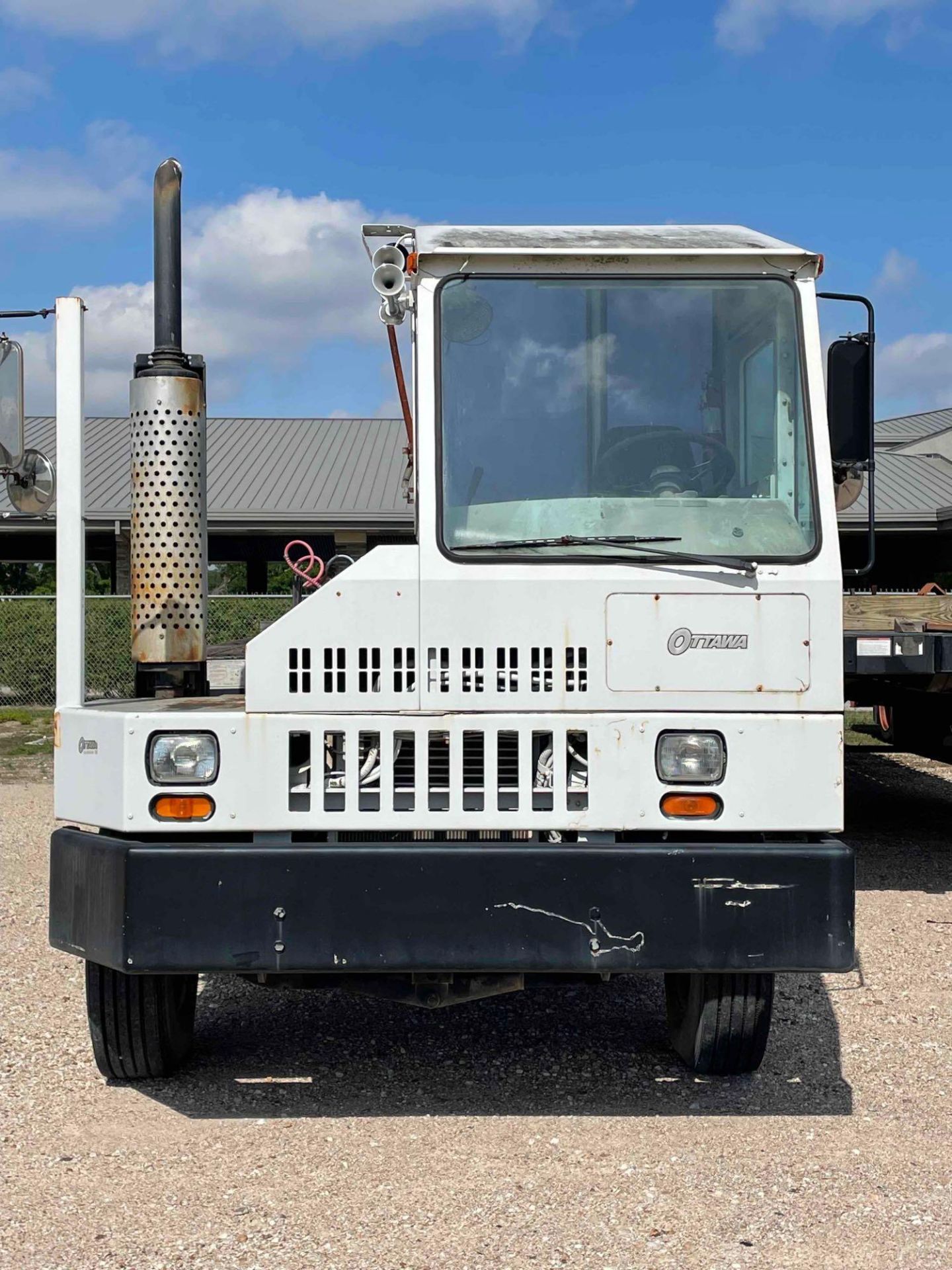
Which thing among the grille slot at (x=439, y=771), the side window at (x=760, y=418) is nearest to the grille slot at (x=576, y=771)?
the grille slot at (x=439, y=771)

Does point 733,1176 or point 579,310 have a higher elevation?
point 579,310

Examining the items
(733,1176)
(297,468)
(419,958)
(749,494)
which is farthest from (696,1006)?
(297,468)

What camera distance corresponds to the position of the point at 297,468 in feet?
72.5

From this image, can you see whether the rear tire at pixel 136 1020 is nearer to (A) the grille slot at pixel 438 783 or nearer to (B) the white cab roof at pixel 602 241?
(A) the grille slot at pixel 438 783

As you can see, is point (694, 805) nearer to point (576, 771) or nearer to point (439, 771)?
point (576, 771)

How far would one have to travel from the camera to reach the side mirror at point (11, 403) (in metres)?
4.07

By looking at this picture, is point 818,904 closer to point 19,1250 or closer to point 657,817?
point 657,817

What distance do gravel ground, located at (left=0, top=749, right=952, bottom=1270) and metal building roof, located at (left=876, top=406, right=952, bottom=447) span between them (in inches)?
1115

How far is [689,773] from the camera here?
3.83 metres

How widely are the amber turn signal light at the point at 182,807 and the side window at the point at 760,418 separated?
187 centimetres

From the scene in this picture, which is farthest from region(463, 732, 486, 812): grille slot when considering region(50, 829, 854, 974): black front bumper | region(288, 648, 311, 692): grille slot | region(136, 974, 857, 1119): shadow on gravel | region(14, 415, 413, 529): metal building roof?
region(14, 415, 413, 529): metal building roof

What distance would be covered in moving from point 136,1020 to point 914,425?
33764 millimetres

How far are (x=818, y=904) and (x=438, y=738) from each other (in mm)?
1145

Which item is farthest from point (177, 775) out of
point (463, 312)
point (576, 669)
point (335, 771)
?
point (463, 312)
